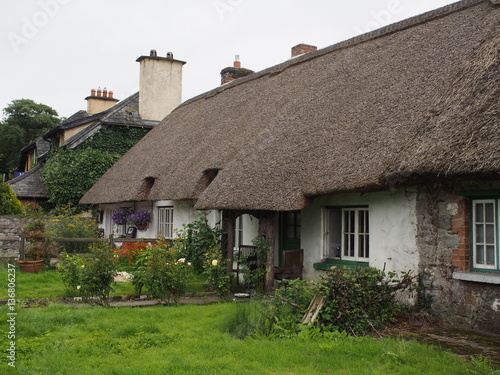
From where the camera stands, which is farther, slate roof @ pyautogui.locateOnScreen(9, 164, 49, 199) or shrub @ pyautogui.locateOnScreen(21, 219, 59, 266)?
slate roof @ pyautogui.locateOnScreen(9, 164, 49, 199)

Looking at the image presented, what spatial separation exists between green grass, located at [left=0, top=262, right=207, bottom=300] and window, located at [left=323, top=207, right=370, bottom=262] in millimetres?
2757

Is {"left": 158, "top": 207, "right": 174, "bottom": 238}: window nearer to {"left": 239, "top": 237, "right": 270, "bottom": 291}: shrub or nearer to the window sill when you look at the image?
{"left": 239, "top": 237, "right": 270, "bottom": 291}: shrub

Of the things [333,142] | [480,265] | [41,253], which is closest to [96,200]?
[41,253]

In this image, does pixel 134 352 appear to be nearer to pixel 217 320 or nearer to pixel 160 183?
pixel 217 320

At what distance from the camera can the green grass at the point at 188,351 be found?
17.3 feet

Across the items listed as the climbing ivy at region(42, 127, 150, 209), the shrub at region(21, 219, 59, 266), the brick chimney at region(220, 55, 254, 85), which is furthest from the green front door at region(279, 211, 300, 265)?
the climbing ivy at region(42, 127, 150, 209)

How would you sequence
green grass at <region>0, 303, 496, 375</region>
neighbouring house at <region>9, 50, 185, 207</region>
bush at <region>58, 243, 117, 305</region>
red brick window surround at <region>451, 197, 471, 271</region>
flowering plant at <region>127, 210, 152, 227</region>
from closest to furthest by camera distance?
green grass at <region>0, 303, 496, 375</region> → red brick window surround at <region>451, 197, 471, 271</region> → bush at <region>58, 243, 117, 305</region> → flowering plant at <region>127, 210, 152, 227</region> → neighbouring house at <region>9, 50, 185, 207</region>

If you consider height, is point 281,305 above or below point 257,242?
below

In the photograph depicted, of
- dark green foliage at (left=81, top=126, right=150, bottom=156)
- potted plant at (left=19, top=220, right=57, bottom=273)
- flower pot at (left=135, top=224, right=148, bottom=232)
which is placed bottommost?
potted plant at (left=19, top=220, right=57, bottom=273)

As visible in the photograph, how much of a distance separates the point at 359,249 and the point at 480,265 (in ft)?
8.24

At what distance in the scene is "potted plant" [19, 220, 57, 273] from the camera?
12.4 m

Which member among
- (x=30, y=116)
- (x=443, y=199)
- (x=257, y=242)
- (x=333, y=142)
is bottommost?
(x=257, y=242)

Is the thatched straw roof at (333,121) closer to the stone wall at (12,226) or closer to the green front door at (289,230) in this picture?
the green front door at (289,230)

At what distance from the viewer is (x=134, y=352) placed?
19.5 ft
